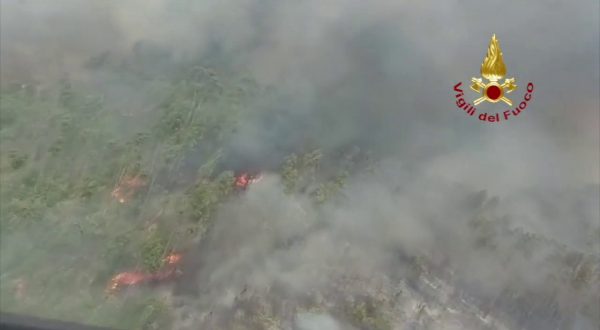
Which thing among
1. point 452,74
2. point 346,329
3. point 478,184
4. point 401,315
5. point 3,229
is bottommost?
point 3,229

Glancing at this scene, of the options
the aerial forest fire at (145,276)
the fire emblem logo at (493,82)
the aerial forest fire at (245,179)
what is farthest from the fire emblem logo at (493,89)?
the aerial forest fire at (145,276)

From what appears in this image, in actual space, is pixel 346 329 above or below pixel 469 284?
below

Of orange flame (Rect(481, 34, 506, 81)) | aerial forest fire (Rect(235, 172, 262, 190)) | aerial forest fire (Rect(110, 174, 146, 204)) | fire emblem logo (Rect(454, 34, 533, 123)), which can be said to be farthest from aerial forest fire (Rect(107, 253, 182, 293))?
orange flame (Rect(481, 34, 506, 81))

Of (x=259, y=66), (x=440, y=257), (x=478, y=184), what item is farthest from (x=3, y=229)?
(x=478, y=184)

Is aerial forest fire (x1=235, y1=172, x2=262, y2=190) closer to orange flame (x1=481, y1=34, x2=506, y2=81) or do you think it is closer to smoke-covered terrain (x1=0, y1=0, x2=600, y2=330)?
smoke-covered terrain (x1=0, y1=0, x2=600, y2=330)

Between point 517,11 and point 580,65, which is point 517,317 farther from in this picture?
point 517,11

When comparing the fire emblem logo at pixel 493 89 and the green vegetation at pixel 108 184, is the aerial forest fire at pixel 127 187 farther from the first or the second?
the fire emblem logo at pixel 493 89
